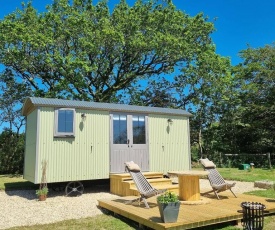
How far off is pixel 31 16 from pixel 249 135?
55.5 feet

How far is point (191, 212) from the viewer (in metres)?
5.36

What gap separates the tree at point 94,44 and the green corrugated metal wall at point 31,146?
6.64 metres

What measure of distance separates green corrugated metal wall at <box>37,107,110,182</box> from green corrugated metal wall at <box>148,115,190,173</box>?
1.78 m

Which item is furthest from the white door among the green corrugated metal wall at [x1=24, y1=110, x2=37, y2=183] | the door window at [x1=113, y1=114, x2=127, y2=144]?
the green corrugated metal wall at [x1=24, y1=110, x2=37, y2=183]

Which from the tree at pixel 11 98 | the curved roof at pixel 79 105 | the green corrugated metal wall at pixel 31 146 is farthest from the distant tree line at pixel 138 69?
the curved roof at pixel 79 105

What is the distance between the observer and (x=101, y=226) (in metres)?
5.18

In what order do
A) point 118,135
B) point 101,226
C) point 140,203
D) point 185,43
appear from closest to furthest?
point 101,226, point 140,203, point 118,135, point 185,43

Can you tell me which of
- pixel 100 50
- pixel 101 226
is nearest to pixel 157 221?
pixel 101 226

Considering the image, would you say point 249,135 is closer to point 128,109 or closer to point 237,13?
point 237,13

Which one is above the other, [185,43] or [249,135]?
[185,43]

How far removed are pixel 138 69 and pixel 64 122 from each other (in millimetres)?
11029

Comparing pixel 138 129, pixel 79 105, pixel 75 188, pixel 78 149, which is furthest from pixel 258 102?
pixel 75 188

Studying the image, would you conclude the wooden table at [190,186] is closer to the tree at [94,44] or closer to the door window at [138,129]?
the door window at [138,129]

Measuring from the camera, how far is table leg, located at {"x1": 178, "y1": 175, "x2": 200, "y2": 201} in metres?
6.45
